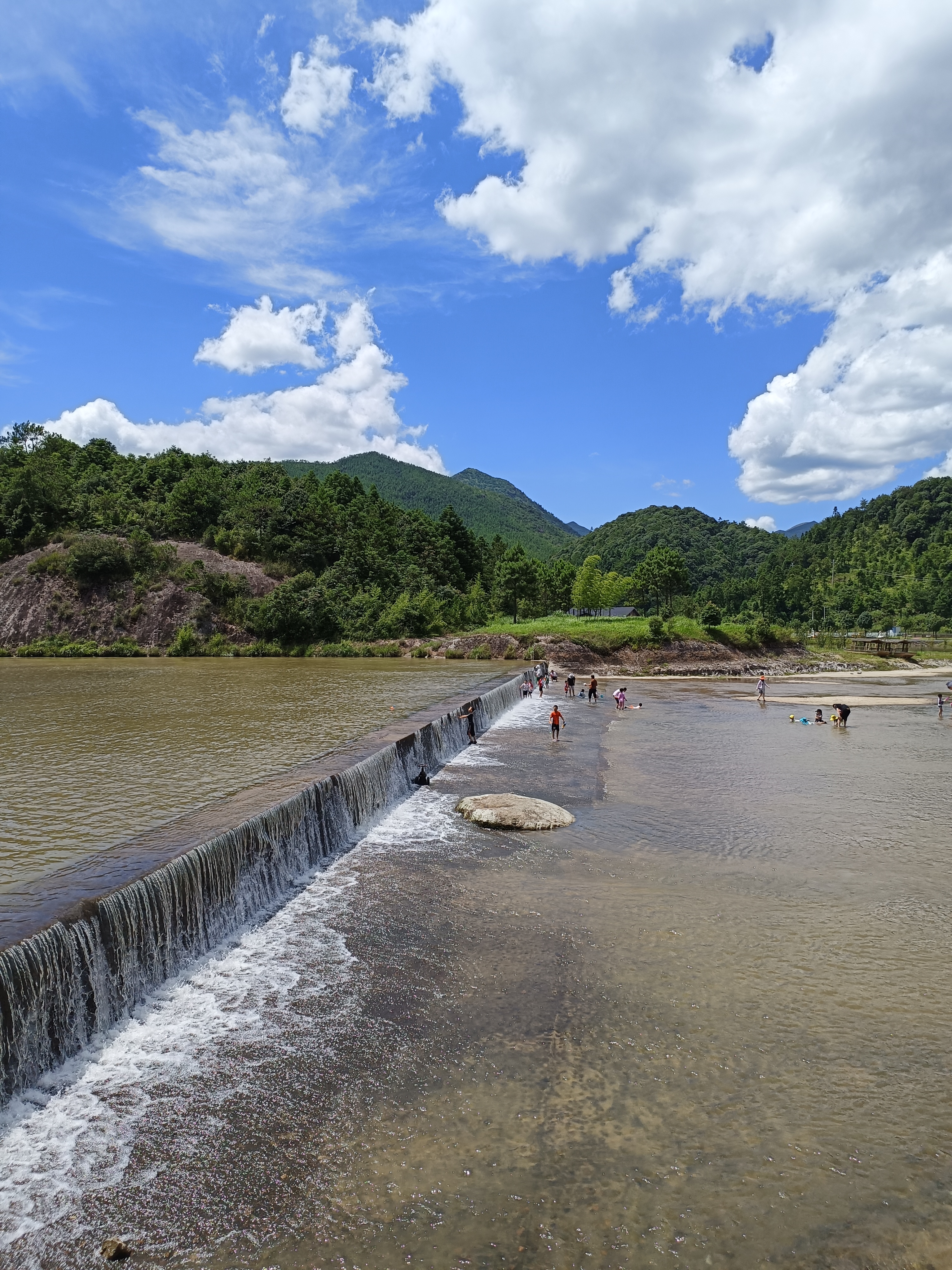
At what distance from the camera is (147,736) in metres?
22.6

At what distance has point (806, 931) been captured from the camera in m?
9.73

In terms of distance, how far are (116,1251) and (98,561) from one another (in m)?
76.2

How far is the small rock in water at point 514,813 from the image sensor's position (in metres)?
14.8

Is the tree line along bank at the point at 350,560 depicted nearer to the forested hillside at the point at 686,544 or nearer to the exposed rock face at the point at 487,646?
the exposed rock face at the point at 487,646

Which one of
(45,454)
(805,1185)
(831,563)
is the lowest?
(805,1185)

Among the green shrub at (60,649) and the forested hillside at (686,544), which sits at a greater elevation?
the forested hillside at (686,544)

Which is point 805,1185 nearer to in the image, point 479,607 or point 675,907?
point 675,907

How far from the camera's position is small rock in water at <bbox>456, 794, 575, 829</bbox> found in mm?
14773

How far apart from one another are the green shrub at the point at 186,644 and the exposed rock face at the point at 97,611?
1.42 metres

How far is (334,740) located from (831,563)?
12705 cm

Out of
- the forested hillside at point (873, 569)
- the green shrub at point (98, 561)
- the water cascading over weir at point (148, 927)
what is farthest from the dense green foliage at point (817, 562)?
the water cascading over weir at point (148, 927)

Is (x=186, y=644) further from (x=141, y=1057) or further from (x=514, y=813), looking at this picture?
(x=141, y=1057)

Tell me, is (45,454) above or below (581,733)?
above

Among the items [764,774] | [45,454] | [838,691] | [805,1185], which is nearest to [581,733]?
[764,774]
